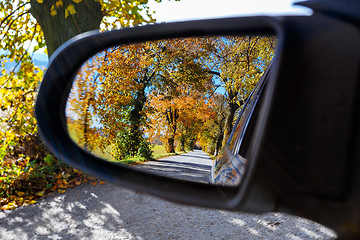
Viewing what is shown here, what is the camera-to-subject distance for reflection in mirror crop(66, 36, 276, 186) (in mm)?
1075

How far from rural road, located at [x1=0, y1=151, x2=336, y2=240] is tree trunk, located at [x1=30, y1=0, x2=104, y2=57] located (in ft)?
11.3

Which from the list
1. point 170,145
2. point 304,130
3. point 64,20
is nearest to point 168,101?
point 170,145

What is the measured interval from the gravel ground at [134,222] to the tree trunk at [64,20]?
11.3ft

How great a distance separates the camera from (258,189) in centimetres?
61

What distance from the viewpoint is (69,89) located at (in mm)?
1054

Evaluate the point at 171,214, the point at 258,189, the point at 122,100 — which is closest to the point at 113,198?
the point at 171,214

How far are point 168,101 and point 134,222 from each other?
422 cm

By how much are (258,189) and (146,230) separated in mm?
4456

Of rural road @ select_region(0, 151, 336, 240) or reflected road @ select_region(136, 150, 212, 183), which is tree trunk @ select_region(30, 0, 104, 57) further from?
reflected road @ select_region(136, 150, 212, 183)

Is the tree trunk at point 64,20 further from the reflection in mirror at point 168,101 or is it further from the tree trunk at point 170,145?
the tree trunk at point 170,145

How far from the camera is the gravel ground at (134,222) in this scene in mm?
4469

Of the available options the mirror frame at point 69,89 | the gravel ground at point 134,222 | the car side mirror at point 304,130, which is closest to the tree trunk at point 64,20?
the gravel ground at point 134,222

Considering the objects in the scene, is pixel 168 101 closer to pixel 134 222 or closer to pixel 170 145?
pixel 170 145

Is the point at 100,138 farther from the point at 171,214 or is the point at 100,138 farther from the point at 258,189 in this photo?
the point at 171,214
